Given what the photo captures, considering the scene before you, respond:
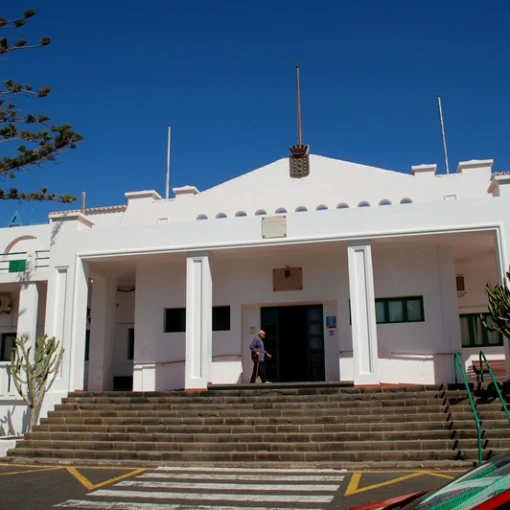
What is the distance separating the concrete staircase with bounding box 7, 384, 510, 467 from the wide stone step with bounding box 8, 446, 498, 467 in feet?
0.06

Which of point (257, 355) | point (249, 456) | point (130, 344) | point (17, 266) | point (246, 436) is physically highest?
point (17, 266)

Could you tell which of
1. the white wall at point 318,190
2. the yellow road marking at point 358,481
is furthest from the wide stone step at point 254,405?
the white wall at point 318,190

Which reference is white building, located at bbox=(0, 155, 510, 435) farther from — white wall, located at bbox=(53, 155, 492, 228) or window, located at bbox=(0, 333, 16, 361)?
window, located at bbox=(0, 333, 16, 361)

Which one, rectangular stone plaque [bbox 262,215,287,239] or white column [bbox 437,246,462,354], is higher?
rectangular stone plaque [bbox 262,215,287,239]

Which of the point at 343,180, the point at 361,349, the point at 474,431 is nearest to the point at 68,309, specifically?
the point at 361,349

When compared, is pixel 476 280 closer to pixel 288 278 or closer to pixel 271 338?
pixel 288 278

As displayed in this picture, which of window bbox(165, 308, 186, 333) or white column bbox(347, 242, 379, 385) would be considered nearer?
white column bbox(347, 242, 379, 385)

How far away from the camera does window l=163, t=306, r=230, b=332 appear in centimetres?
1614

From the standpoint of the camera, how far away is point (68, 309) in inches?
572

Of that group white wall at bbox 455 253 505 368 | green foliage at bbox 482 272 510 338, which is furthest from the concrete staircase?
white wall at bbox 455 253 505 368

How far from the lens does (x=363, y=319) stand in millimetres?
13172

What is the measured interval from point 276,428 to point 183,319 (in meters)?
5.89

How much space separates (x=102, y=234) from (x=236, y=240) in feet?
11.9

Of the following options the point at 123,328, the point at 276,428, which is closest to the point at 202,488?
the point at 276,428
